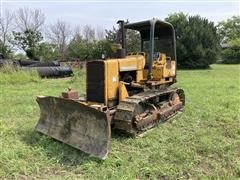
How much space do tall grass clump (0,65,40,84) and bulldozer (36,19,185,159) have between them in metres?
8.68

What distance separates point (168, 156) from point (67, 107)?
5.77 feet

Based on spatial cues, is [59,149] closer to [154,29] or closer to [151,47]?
[151,47]

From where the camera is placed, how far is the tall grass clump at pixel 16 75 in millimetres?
14984

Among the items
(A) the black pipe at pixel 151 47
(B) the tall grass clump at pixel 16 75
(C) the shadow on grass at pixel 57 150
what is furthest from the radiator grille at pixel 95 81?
(B) the tall grass clump at pixel 16 75

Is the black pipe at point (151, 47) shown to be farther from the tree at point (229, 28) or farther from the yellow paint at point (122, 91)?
the tree at point (229, 28)

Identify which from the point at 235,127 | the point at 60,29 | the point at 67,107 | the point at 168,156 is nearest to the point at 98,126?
the point at 67,107

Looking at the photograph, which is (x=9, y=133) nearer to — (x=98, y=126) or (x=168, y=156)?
(x=98, y=126)

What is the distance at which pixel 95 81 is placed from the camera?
6.08m

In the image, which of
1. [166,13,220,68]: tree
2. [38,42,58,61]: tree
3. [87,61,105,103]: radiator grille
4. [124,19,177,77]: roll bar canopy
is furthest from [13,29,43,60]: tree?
[87,61,105,103]: radiator grille

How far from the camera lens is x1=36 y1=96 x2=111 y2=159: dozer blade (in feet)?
16.3

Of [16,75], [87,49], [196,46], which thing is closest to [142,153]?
[16,75]

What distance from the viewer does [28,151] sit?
4.98 metres

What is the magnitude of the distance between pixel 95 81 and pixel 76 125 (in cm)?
100

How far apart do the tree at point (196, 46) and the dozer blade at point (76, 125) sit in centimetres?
2458
